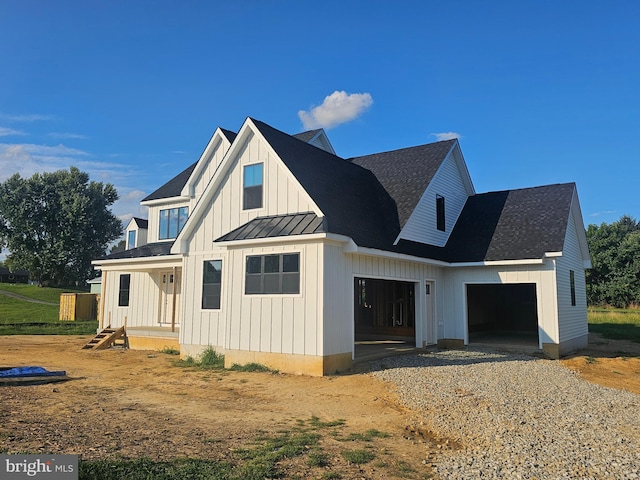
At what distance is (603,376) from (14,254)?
6192cm

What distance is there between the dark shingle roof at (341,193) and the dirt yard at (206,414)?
14.0 feet

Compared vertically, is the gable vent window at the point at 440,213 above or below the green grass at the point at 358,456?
above

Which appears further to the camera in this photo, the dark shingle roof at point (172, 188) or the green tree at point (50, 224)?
the green tree at point (50, 224)

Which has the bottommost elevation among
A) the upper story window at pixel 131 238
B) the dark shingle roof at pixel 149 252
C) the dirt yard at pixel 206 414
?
the dirt yard at pixel 206 414

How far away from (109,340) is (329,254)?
37.7 feet

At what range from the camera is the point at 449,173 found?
64.7 feet

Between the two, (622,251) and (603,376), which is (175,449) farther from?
(622,251)

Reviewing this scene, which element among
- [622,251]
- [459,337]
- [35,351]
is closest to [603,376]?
[459,337]

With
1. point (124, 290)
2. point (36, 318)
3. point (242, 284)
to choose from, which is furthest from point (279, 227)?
point (36, 318)

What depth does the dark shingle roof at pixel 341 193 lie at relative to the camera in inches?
530

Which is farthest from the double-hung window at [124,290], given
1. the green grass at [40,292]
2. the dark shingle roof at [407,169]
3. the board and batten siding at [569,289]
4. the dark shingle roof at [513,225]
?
the green grass at [40,292]

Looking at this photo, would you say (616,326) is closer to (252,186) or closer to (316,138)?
(316,138)

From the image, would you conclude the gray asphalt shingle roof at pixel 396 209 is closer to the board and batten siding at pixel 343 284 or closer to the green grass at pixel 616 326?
the board and batten siding at pixel 343 284

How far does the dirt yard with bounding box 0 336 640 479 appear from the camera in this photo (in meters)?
5.83
